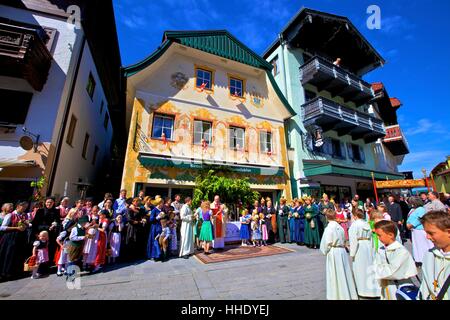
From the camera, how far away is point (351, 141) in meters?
17.2

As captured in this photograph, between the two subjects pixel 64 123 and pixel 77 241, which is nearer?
pixel 77 241

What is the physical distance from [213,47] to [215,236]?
10568 mm

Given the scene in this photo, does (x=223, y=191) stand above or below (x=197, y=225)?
above

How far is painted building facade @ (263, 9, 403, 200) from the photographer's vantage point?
13836 millimetres

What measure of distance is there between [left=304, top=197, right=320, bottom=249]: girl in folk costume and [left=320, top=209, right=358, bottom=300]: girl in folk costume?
4.96 meters

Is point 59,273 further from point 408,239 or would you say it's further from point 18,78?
point 408,239

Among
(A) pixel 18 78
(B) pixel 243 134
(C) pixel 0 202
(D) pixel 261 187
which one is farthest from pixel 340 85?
(C) pixel 0 202

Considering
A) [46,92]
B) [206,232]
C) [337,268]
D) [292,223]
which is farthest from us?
[292,223]

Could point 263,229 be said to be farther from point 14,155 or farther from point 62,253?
point 14,155

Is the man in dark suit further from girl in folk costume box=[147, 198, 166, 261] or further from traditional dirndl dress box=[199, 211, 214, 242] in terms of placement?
girl in folk costume box=[147, 198, 166, 261]

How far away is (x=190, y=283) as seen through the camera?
4.51 m

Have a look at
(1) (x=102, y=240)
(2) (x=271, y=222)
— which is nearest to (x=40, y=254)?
(1) (x=102, y=240)

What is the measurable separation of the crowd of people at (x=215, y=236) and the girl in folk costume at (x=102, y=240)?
0.03m
